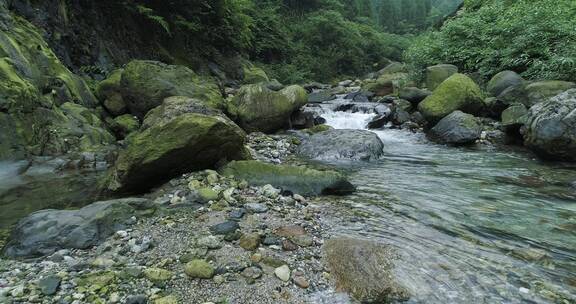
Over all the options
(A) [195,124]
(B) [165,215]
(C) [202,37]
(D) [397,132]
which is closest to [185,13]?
(C) [202,37]

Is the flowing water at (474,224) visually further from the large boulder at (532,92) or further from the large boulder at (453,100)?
the large boulder at (453,100)

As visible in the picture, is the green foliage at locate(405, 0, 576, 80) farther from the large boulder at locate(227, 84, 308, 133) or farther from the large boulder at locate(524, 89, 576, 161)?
the large boulder at locate(227, 84, 308, 133)

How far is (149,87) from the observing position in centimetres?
940

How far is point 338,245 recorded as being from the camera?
152 inches

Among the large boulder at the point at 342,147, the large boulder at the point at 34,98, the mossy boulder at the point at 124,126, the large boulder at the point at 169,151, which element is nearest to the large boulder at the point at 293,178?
the large boulder at the point at 169,151

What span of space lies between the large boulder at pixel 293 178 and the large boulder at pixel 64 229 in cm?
192

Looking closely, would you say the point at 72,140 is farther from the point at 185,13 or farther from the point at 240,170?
the point at 185,13

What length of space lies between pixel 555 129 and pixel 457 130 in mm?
2427

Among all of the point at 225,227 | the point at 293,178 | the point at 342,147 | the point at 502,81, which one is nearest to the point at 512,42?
the point at 502,81

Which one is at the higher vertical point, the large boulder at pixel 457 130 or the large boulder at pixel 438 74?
the large boulder at pixel 438 74

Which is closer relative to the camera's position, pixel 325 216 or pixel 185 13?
pixel 325 216

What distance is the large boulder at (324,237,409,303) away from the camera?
3.13m

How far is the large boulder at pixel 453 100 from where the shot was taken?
11.0 m

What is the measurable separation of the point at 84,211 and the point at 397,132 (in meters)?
9.46
